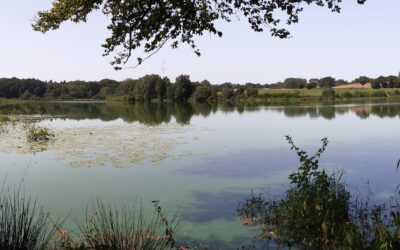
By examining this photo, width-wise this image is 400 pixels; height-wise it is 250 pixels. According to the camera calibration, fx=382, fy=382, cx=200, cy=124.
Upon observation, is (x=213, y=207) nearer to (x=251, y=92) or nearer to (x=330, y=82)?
(x=251, y=92)

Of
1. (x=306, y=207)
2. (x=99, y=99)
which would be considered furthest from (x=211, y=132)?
(x=99, y=99)

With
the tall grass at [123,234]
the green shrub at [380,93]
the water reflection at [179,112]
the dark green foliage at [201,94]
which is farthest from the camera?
the dark green foliage at [201,94]

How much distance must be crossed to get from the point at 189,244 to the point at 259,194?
3.51m

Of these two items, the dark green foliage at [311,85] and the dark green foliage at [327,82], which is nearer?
the dark green foliage at [311,85]

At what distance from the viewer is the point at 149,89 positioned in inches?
4006

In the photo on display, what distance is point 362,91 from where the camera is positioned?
98750mm

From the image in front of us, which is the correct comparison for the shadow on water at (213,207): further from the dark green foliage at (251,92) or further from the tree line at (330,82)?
the tree line at (330,82)

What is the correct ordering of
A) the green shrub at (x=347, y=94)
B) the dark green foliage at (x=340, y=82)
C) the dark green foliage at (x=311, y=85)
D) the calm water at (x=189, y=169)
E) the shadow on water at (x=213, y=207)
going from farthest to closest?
the dark green foliage at (x=340, y=82), the dark green foliage at (x=311, y=85), the green shrub at (x=347, y=94), the calm water at (x=189, y=169), the shadow on water at (x=213, y=207)

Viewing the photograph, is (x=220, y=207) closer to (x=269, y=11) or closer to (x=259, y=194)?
(x=259, y=194)

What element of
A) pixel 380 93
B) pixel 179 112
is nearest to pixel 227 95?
pixel 380 93

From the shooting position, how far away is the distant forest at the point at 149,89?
99.4 m

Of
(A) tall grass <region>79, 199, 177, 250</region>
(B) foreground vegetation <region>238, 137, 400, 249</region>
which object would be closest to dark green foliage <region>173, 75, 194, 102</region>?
(A) tall grass <region>79, 199, 177, 250</region>

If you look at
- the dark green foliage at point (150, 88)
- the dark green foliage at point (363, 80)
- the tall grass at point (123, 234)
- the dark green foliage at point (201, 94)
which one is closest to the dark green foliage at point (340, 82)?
the dark green foliage at point (363, 80)

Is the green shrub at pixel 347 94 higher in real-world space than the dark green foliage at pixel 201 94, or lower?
lower
